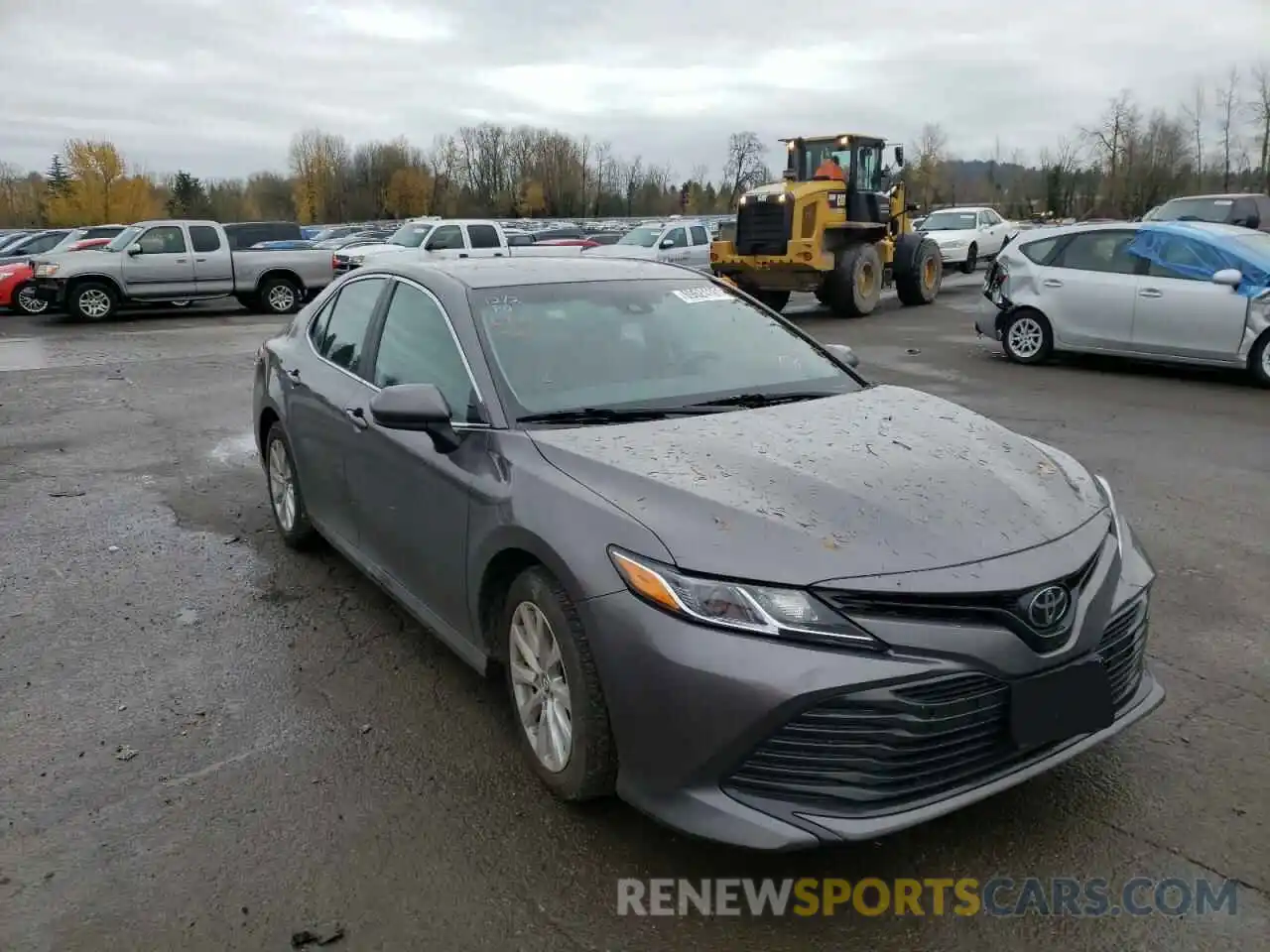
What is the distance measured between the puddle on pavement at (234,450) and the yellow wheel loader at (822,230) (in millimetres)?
10696

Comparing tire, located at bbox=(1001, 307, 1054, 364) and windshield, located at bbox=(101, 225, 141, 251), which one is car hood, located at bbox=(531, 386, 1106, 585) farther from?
windshield, located at bbox=(101, 225, 141, 251)

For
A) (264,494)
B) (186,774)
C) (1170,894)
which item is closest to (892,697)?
(1170,894)

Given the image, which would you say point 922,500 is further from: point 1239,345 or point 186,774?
point 1239,345

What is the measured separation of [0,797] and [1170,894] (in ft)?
11.7

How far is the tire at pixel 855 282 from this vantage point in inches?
695

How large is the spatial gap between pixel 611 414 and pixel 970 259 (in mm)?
26537

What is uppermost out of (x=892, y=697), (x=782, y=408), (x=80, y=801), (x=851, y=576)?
(x=782, y=408)

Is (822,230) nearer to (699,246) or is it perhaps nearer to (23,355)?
Result: (699,246)

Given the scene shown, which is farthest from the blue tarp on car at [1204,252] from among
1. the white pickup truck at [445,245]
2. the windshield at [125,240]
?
the windshield at [125,240]

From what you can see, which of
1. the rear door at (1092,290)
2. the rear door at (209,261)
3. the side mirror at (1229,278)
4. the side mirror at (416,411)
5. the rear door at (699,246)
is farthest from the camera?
the rear door at (699,246)

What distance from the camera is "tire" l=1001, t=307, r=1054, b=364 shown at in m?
12.0

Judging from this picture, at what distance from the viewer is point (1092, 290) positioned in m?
11.3

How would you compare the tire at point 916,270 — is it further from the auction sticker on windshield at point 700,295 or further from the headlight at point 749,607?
the headlight at point 749,607

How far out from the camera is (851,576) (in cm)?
255
